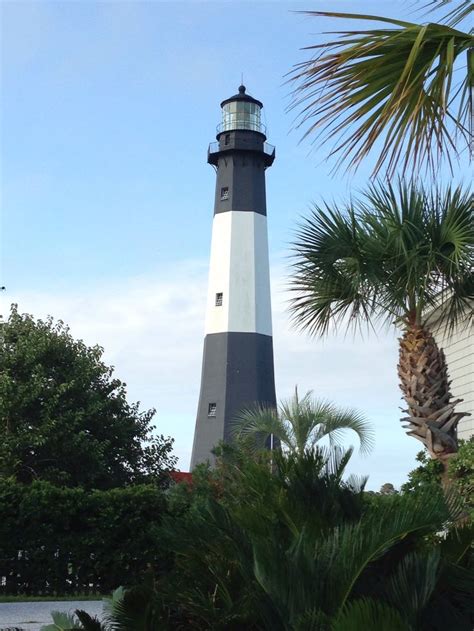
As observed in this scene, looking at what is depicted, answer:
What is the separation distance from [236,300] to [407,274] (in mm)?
21796

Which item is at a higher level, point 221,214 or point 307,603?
point 221,214

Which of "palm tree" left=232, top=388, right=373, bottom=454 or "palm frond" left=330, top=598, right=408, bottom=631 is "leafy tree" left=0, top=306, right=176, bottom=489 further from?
"palm frond" left=330, top=598, right=408, bottom=631

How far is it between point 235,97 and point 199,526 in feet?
112

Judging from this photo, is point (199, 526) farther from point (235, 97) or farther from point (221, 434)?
point (235, 97)

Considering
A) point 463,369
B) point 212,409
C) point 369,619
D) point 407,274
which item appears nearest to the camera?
point 369,619

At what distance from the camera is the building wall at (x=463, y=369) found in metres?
18.4

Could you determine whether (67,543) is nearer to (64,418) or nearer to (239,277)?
(64,418)

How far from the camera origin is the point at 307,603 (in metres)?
4.90

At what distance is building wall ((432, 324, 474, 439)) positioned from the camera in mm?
18438

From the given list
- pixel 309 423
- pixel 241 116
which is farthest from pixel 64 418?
pixel 241 116

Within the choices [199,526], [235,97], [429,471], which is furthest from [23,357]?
[199,526]

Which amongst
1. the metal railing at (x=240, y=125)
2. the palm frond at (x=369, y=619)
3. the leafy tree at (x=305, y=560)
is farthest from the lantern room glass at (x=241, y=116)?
the palm frond at (x=369, y=619)

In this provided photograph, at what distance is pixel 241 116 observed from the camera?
37469 mm

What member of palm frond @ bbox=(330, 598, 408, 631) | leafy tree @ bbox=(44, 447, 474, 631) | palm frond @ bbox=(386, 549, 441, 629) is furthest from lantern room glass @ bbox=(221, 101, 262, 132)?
palm frond @ bbox=(330, 598, 408, 631)
